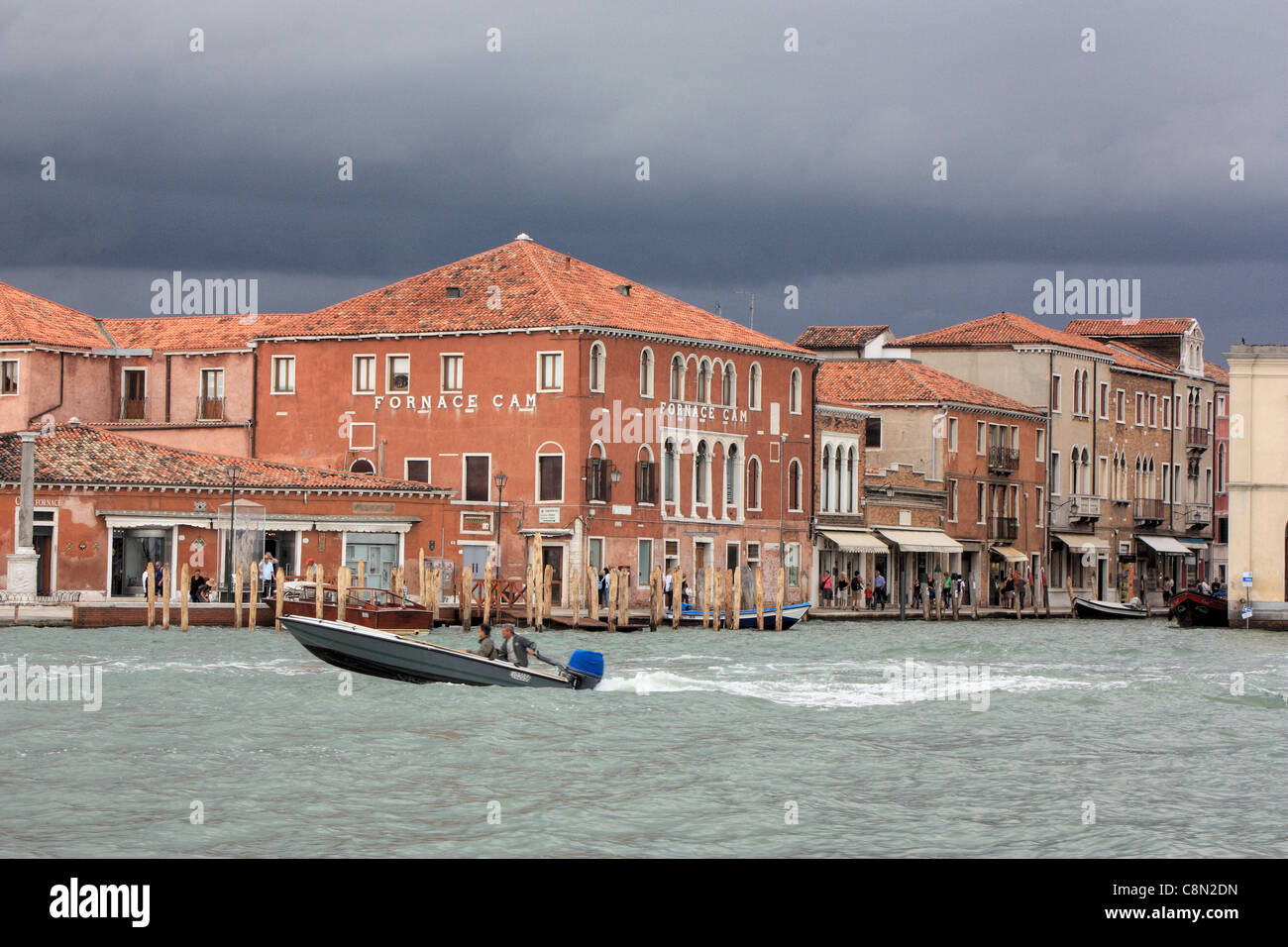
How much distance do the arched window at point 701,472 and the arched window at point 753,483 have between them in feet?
5.94

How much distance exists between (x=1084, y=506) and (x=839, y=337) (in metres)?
11.0

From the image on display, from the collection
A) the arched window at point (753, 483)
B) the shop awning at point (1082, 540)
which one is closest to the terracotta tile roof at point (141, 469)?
the arched window at point (753, 483)

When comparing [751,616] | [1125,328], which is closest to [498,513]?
[751,616]

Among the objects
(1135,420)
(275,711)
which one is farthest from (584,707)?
(1135,420)

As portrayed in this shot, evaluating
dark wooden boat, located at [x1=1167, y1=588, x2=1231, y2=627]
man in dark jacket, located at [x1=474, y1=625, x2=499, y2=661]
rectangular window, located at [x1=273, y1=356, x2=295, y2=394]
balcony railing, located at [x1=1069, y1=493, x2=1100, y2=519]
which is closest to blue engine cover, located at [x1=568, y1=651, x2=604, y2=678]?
man in dark jacket, located at [x1=474, y1=625, x2=499, y2=661]

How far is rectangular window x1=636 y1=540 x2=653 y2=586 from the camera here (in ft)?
157

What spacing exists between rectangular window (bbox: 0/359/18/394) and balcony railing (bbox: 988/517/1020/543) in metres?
31.1

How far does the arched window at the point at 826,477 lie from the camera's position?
181 ft

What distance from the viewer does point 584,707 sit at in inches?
915

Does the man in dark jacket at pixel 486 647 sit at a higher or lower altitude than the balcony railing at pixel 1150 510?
lower

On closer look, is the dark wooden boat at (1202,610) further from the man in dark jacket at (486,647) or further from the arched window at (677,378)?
the man in dark jacket at (486,647)

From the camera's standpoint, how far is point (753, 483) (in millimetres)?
51906

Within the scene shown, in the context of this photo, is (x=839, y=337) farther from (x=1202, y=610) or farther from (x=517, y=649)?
(x=517, y=649)

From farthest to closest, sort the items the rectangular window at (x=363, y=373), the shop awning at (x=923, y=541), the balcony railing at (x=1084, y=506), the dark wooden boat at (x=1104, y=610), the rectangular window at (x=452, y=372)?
the balcony railing at (x=1084, y=506), the dark wooden boat at (x=1104, y=610), the shop awning at (x=923, y=541), the rectangular window at (x=363, y=373), the rectangular window at (x=452, y=372)
